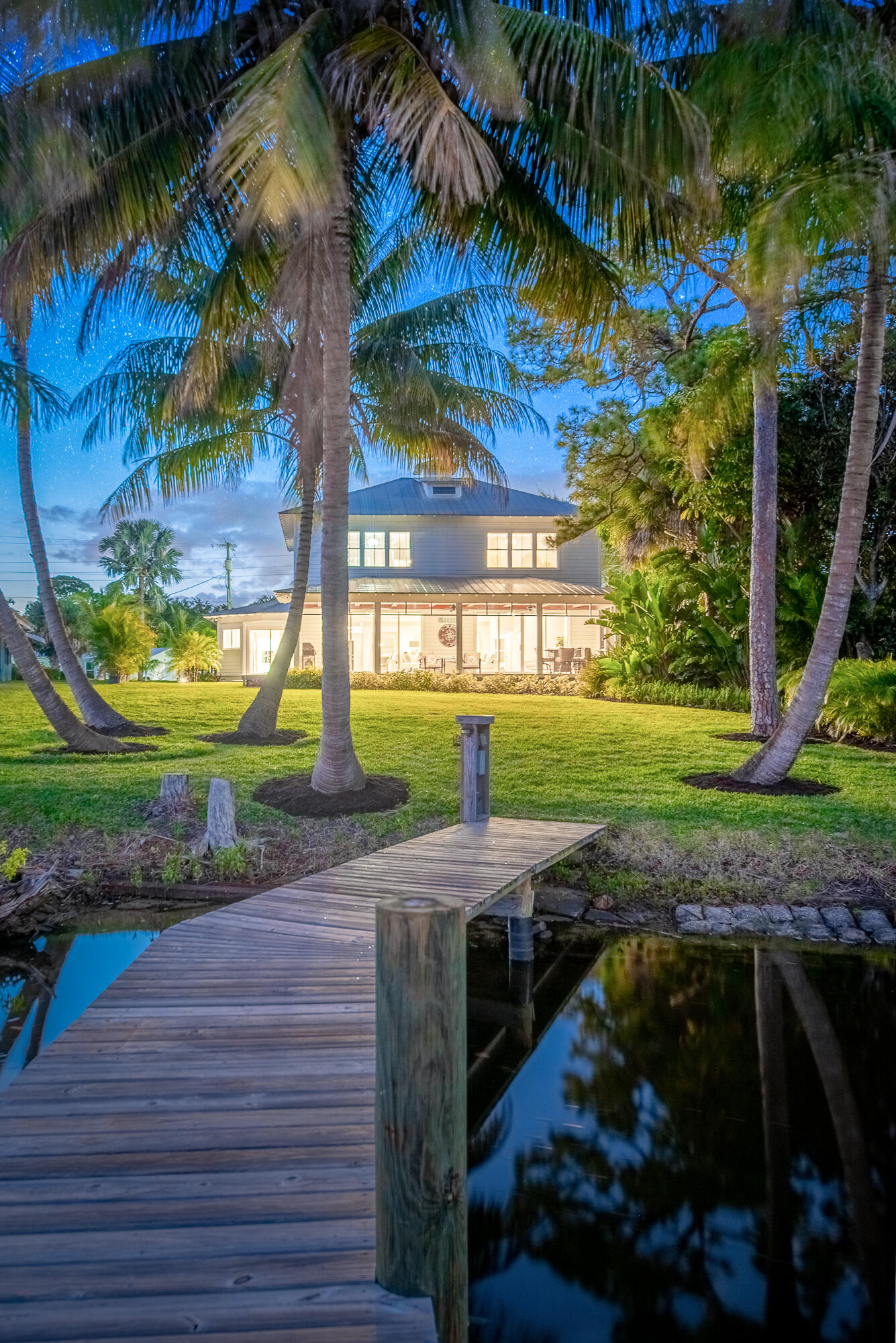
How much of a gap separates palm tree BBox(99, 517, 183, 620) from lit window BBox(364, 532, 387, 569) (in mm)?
19111

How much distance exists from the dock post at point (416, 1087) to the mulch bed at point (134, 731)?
11.4 meters

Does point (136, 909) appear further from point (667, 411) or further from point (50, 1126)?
point (667, 411)

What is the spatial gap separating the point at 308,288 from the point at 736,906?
7.38m

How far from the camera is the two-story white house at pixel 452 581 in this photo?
81.8ft

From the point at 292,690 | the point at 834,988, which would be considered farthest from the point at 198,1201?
the point at 292,690

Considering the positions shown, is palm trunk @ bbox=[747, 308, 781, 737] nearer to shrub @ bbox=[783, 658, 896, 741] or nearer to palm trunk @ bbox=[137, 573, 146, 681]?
shrub @ bbox=[783, 658, 896, 741]

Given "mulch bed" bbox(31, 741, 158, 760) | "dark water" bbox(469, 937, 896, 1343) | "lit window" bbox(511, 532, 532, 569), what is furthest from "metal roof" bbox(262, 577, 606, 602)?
"dark water" bbox(469, 937, 896, 1343)

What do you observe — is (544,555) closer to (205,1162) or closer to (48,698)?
(48,698)

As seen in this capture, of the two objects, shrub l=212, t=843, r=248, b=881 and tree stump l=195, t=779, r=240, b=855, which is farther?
tree stump l=195, t=779, r=240, b=855

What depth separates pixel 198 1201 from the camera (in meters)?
2.47

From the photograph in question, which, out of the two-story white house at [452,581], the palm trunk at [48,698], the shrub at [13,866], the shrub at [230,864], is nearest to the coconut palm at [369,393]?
the palm trunk at [48,698]

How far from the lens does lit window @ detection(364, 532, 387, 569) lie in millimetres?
25750

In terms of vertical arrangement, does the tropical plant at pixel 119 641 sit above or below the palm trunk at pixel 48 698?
above

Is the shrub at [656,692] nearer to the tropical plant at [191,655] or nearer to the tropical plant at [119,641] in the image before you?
the tropical plant at [119,641]
